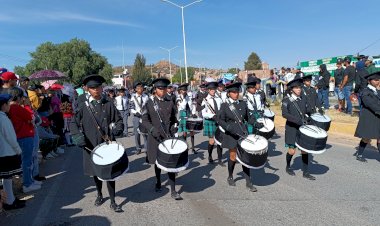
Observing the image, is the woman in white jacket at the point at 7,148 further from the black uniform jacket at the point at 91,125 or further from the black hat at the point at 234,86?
the black hat at the point at 234,86

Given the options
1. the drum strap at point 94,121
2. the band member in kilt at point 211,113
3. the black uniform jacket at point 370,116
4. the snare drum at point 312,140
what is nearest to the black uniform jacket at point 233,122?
the snare drum at point 312,140

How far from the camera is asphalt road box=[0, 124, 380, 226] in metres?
4.77

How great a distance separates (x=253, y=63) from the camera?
10325cm

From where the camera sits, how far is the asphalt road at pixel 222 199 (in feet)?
15.6

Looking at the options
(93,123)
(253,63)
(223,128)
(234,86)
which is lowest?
(223,128)

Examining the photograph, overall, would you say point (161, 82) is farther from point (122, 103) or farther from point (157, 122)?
point (122, 103)

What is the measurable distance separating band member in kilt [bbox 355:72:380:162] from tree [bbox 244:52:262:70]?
96916 millimetres

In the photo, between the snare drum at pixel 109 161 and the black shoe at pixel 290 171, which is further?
the black shoe at pixel 290 171

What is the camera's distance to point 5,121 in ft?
16.5

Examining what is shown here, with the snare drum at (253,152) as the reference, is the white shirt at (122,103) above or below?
above

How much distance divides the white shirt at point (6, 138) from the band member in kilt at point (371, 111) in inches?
265

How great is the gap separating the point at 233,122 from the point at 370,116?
130 inches

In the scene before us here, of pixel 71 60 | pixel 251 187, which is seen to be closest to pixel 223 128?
pixel 251 187

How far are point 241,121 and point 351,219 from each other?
237 centimetres
